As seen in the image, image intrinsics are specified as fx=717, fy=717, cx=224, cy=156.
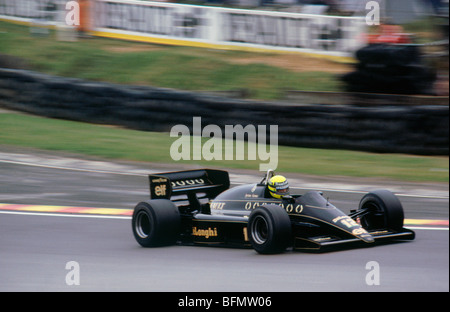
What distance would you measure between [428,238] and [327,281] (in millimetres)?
2270

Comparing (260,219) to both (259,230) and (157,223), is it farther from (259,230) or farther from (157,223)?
(157,223)

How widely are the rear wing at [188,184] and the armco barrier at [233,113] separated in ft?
15.9

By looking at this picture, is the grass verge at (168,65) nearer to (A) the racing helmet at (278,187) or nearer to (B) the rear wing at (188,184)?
(B) the rear wing at (188,184)

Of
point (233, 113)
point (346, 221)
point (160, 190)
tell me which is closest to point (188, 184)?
point (160, 190)

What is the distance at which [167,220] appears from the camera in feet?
25.3

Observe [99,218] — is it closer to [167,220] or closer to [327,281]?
[167,220]

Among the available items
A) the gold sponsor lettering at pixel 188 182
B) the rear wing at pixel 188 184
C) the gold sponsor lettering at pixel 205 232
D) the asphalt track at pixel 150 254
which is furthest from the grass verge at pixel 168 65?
the gold sponsor lettering at pixel 205 232

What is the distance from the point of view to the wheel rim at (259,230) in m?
7.08

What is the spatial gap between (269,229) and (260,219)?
240mm

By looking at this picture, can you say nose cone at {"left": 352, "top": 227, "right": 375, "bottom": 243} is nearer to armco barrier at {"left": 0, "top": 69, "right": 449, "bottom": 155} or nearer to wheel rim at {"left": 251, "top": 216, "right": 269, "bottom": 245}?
wheel rim at {"left": 251, "top": 216, "right": 269, "bottom": 245}

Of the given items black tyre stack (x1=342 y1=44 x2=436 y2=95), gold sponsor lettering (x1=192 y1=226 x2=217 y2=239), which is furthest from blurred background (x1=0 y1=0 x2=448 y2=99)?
gold sponsor lettering (x1=192 y1=226 x2=217 y2=239)

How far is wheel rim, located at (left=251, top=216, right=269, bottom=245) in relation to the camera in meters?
7.08

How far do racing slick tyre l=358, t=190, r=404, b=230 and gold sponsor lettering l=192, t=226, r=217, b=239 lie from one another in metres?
1.63

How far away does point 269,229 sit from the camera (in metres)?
6.85
